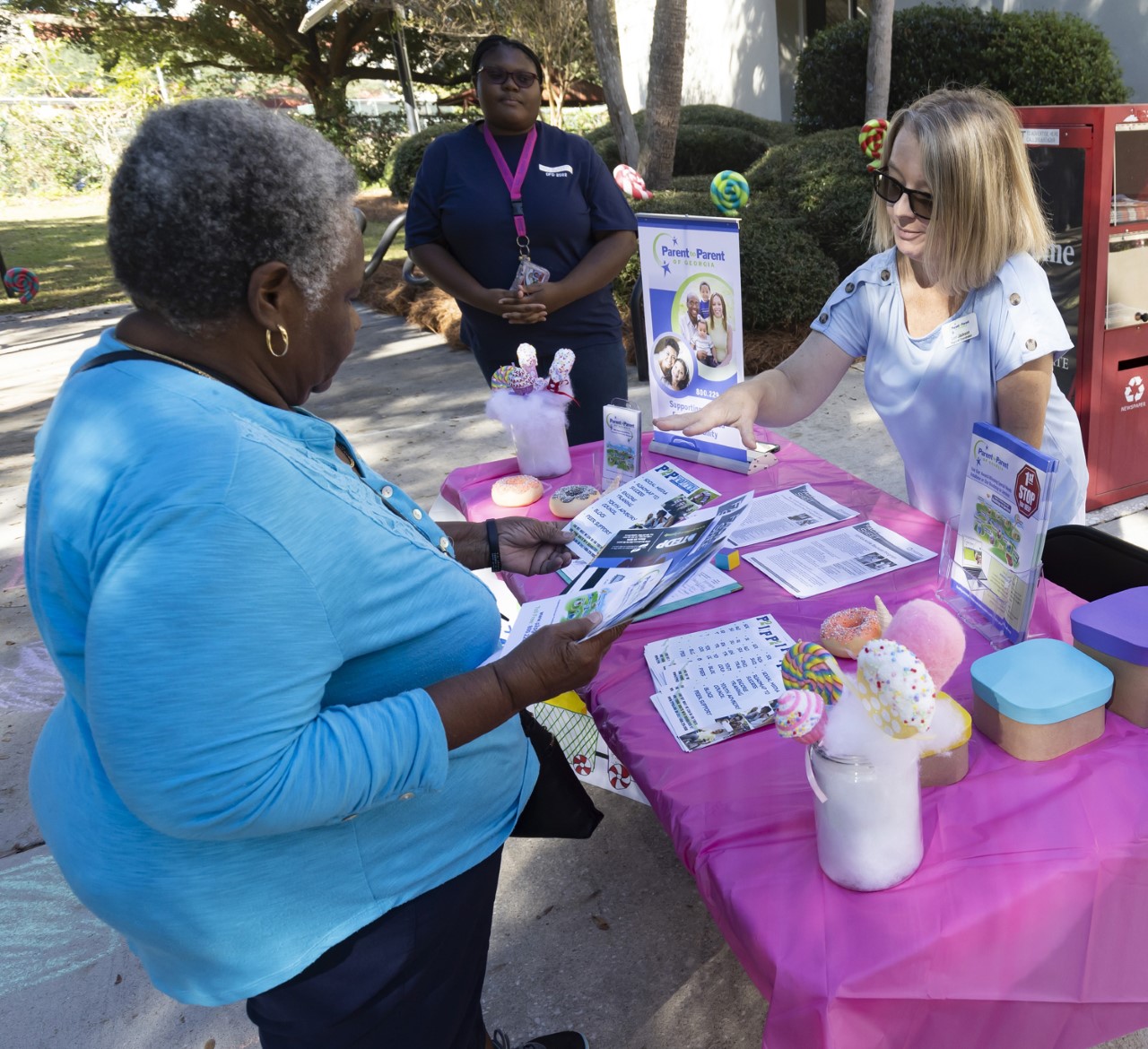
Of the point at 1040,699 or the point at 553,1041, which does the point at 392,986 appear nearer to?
the point at 553,1041

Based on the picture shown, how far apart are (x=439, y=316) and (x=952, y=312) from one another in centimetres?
710

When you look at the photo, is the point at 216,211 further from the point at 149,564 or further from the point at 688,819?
the point at 688,819

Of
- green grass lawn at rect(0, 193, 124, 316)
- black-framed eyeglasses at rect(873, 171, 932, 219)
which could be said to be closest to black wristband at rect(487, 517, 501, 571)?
black-framed eyeglasses at rect(873, 171, 932, 219)

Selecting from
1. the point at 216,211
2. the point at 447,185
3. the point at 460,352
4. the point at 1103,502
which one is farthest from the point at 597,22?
the point at 216,211

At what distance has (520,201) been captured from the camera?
10.5 ft

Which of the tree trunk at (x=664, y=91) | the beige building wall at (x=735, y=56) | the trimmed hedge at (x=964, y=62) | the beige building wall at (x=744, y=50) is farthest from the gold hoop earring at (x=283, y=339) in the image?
the beige building wall at (x=735, y=56)

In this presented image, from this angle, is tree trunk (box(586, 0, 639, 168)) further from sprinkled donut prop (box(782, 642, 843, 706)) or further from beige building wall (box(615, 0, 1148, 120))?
sprinkled donut prop (box(782, 642, 843, 706))

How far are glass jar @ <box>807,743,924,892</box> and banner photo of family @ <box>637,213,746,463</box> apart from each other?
152cm

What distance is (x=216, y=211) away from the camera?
3.17ft

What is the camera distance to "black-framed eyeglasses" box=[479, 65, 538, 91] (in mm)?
3135

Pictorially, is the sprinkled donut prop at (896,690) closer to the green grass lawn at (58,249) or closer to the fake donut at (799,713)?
the fake donut at (799,713)

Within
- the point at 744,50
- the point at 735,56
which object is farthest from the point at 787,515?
the point at 735,56

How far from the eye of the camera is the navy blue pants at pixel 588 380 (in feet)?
11.2

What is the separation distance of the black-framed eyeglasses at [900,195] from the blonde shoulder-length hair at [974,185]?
24 millimetres
